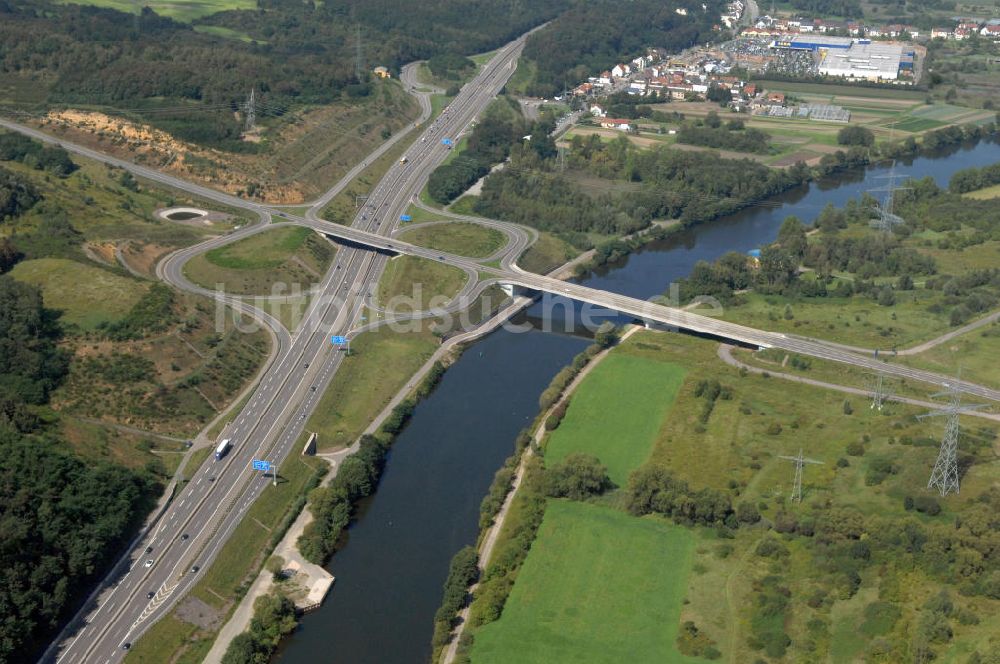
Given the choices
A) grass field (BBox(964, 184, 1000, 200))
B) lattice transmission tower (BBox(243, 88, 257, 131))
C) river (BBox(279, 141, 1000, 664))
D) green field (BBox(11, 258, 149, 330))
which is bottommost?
river (BBox(279, 141, 1000, 664))

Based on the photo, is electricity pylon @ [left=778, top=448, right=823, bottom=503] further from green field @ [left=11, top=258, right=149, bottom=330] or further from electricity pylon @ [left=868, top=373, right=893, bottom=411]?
green field @ [left=11, top=258, right=149, bottom=330]

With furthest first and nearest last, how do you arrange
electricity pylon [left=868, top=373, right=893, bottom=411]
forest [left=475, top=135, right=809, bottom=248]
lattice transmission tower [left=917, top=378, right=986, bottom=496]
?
1. forest [left=475, top=135, right=809, bottom=248]
2. electricity pylon [left=868, top=373, right=893, bottom=411]
3. lattice transmission tower [left=917, top=378, right=986, bottom=496]

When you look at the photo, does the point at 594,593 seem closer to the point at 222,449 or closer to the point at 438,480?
the point at 438,480

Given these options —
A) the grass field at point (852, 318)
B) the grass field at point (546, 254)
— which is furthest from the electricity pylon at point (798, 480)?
the grass field at point (546, 254)

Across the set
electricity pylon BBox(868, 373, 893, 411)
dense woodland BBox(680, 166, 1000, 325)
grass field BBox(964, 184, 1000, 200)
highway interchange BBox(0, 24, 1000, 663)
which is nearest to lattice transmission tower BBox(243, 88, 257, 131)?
highway interchange BBox(0, 24, 1000, 663)

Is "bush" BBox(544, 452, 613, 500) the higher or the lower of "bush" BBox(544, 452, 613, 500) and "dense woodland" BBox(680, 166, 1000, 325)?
the lower
